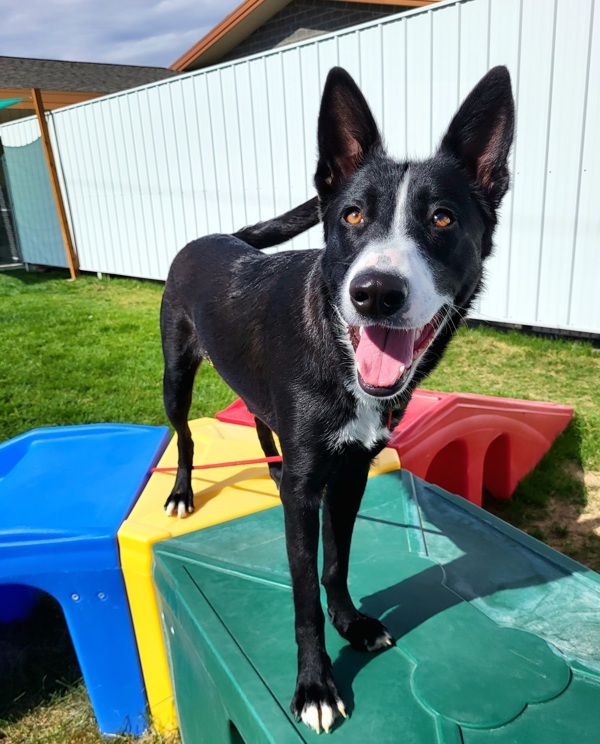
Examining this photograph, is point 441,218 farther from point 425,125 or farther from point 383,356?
point 425,125

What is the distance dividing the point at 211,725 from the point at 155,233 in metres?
8.17

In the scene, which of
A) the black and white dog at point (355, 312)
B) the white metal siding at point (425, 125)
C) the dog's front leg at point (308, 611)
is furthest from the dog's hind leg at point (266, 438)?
the white metal siding at point (425, 125)

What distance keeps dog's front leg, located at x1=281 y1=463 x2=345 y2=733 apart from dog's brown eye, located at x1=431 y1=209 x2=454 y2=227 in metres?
0.77

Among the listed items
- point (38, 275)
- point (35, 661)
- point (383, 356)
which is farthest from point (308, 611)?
point (38, 275)

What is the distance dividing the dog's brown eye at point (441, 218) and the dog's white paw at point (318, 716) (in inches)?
49.7

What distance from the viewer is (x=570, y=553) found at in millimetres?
3000

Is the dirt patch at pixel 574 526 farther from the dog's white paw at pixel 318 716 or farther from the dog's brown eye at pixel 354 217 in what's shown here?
the dog's brown eye at pixel 354 217

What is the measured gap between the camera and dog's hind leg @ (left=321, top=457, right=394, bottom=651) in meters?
1.76

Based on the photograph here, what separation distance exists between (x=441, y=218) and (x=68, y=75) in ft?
59.1

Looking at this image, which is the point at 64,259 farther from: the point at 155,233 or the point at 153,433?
the point at 153,433

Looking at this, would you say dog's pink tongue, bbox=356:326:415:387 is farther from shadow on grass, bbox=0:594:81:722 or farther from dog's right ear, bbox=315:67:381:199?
shadow on grass, bbox=0:594:81:722

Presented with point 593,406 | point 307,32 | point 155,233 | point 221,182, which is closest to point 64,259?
point 155,233

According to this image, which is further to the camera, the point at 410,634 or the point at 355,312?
the point at 410,634

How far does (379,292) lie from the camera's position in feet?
4.26
